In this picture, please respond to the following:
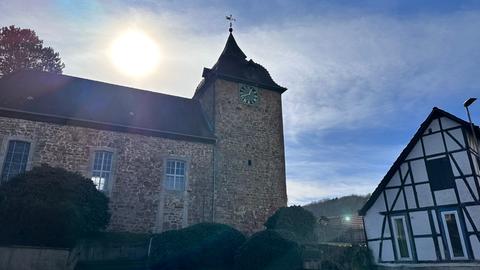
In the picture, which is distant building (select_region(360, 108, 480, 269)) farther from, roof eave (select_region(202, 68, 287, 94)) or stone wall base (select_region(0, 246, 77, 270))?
stone wall base (select_region(0, 246, 77, 270))

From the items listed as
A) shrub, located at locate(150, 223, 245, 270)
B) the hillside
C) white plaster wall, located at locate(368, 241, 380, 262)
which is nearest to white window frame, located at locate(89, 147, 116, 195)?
shrub, located at locate(150, 223, 245, 270)

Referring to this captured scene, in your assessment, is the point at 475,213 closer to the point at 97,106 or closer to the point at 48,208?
the point at 48,208

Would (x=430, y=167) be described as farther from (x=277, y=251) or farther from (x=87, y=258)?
(x=87, y=258)

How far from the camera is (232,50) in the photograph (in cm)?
2295

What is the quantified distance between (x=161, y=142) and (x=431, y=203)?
1190cm

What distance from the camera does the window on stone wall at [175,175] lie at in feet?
55.8

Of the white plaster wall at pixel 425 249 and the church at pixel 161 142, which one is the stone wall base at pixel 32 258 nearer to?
the church at pixel 161 142

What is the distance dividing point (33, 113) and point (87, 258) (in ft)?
22.4

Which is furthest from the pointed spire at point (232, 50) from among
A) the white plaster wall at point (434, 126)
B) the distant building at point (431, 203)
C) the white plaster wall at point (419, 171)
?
the white plaster wall at point (419, 171)

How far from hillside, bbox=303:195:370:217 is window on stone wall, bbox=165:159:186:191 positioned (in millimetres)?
26307

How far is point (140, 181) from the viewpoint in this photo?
1634cm

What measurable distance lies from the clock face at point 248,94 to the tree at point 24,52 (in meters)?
15.8

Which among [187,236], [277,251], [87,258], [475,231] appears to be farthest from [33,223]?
[475,231]

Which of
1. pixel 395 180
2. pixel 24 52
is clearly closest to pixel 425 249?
pixel 395 180
